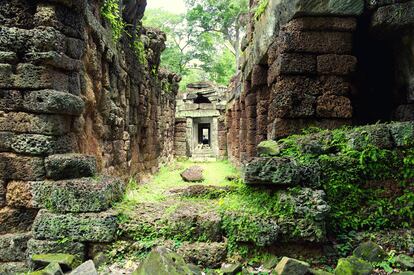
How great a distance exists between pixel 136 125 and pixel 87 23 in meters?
4.23

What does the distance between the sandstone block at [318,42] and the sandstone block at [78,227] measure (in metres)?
3.81

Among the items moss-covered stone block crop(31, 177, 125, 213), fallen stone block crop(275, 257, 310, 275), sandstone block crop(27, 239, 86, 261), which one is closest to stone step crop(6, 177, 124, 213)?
moss-covered stone block crop(31, 177, 125, 213)

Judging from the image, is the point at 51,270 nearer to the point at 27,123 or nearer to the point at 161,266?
the point at 161,266

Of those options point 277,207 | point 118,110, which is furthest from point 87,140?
point 277,207

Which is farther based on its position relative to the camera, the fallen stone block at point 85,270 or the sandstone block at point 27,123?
the sandstone block at point 27,123

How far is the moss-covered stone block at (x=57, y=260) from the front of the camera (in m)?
2.86

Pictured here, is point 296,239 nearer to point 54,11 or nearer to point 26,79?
point 26,79

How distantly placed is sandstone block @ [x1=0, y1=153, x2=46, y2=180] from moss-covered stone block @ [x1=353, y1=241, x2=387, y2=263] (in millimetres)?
3726

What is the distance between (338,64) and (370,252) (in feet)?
10.2

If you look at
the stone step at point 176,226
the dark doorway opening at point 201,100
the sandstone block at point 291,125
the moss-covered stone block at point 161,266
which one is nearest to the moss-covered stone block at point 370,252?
the stone step at point 176,226

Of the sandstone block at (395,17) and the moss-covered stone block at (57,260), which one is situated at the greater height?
the sandstone block at (395,17)

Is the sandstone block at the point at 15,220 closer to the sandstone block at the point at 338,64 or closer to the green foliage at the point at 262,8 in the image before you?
the sandstone block at the point at 338,64

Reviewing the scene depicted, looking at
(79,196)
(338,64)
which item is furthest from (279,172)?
(338,64)

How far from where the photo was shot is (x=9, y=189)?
146 inches
